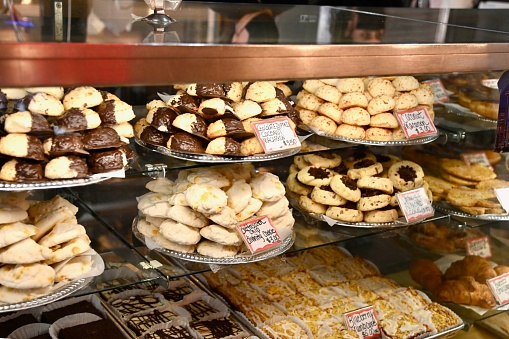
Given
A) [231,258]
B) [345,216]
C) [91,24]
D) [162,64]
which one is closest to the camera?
[162,64]

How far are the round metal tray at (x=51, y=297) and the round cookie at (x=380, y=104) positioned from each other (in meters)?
1.44

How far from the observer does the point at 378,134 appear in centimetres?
276

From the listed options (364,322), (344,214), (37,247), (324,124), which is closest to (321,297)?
(364,322)

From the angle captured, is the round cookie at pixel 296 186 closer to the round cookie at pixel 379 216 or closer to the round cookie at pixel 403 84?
the round cookie at pixel 379 216

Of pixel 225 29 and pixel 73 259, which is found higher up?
pixel 225 29

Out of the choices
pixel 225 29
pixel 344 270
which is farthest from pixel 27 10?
pixel 344 270

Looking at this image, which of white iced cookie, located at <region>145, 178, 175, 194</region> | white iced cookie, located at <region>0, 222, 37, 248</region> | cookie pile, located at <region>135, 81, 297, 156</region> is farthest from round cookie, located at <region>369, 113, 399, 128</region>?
white iced cookie, located at <region>0, 222, 37, 248</region>

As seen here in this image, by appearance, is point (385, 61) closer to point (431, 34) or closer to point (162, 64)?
point (431, 34)

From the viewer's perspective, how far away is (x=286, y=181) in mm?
2885

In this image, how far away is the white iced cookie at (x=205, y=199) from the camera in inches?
87.5

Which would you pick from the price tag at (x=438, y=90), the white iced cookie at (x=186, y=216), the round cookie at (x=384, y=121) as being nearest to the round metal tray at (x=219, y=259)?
the white iced cookie at (x=186, y=216)

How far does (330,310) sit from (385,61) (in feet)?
4.43

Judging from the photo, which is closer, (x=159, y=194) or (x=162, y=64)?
(x=162, y=64)

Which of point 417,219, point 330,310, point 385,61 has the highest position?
point 385,61
